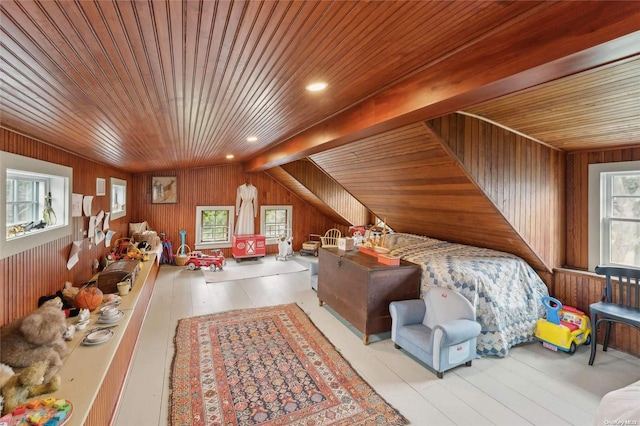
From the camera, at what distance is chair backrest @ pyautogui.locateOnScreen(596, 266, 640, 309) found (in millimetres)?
3129

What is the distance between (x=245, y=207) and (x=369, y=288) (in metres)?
5.67

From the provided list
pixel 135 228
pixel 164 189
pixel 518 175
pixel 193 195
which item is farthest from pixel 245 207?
pixel 518 175

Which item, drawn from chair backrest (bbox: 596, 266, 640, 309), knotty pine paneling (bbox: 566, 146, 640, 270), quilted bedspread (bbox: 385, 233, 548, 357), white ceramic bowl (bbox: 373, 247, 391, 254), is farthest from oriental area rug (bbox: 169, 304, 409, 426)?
knotty pine paneling (bbox: 566, 146, 640, 270)

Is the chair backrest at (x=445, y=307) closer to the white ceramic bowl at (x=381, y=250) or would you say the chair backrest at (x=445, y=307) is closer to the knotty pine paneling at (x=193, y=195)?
the white ceramic bowl at (x=381, y=250)

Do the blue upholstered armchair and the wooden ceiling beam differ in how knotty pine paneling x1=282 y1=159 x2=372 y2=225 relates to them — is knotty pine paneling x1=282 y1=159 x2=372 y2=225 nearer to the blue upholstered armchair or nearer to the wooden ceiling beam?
the blue upholstered armchair

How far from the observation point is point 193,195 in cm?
798

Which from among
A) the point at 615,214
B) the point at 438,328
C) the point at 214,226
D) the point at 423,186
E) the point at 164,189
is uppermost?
the point at 164,189

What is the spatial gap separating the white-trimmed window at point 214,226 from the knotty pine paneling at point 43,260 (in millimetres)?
3926

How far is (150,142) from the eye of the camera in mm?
3375

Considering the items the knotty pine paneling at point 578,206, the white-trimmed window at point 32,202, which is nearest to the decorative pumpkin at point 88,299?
the white-trimmed window at point 32,202

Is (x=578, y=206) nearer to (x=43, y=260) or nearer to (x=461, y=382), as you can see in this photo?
(x=461, y=382)

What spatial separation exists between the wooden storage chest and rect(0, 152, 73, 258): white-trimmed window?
3.10 m

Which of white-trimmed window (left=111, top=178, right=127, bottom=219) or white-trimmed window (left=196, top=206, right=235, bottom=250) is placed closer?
white-trimmed window (left=111, top=178, right=127, bottom=219)

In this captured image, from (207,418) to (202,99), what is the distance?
2.42 metres
